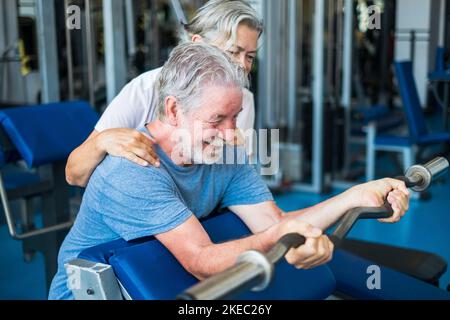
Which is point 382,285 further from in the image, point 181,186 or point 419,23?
point 419,23

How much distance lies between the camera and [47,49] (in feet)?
9.54

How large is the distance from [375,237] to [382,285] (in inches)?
81.5

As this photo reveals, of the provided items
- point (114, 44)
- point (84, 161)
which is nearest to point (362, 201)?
point (84, 161)

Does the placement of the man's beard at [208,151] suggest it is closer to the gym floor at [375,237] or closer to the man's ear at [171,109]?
the man's ear at [171,109]

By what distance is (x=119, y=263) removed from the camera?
4.11 feet

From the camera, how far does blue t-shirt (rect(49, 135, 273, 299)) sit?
1.32 m

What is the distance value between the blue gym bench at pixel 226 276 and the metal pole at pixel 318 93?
2.97 meters

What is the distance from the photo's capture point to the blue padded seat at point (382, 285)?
1.78 meters

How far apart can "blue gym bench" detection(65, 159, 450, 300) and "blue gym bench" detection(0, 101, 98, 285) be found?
119 centimetres

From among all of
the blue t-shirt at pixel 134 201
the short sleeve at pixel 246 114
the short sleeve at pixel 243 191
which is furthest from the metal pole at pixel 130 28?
the blue t-shirt at pixel 134 201

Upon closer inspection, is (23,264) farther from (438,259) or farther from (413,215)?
(413,215)

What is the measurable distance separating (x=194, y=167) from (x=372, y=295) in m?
0.71

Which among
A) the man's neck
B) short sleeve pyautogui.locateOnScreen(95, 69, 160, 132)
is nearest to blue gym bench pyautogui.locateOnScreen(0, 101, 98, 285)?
short sleeve pyautogui.locateOnScreen(95, 69, 160, 132)
